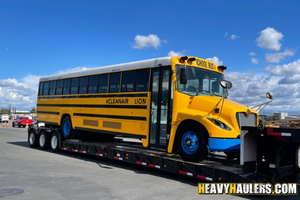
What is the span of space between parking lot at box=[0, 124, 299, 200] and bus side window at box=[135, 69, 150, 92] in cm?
244

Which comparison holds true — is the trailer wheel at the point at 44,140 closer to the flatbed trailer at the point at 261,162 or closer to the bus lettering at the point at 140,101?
the bus lettering at the point at 140,101

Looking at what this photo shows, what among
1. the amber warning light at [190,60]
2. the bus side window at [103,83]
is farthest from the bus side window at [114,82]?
the amber warning light at [190,60]

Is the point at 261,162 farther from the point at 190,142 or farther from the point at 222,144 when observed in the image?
the point at 190,142

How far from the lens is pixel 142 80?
9.12 metres

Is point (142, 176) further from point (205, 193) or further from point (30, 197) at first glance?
point (30, 197)

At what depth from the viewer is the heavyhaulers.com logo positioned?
234 inches

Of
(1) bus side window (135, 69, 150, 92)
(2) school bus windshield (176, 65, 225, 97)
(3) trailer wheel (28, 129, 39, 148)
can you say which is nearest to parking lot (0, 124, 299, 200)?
(2) school bus windshield (176, 65, 225, 97)

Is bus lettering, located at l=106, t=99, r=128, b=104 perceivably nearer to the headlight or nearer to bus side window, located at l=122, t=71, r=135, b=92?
bus side window, located at l=122, t=71, r=135, b=92

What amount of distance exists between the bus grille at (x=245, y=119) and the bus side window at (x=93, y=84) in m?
5.72

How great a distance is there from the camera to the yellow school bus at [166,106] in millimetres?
7098

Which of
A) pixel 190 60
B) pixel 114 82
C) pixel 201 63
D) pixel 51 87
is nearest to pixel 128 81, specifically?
pixel 114 82

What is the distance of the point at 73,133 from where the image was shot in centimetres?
1223

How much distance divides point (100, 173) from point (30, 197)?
275 cm

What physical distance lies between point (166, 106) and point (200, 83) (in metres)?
1.13
